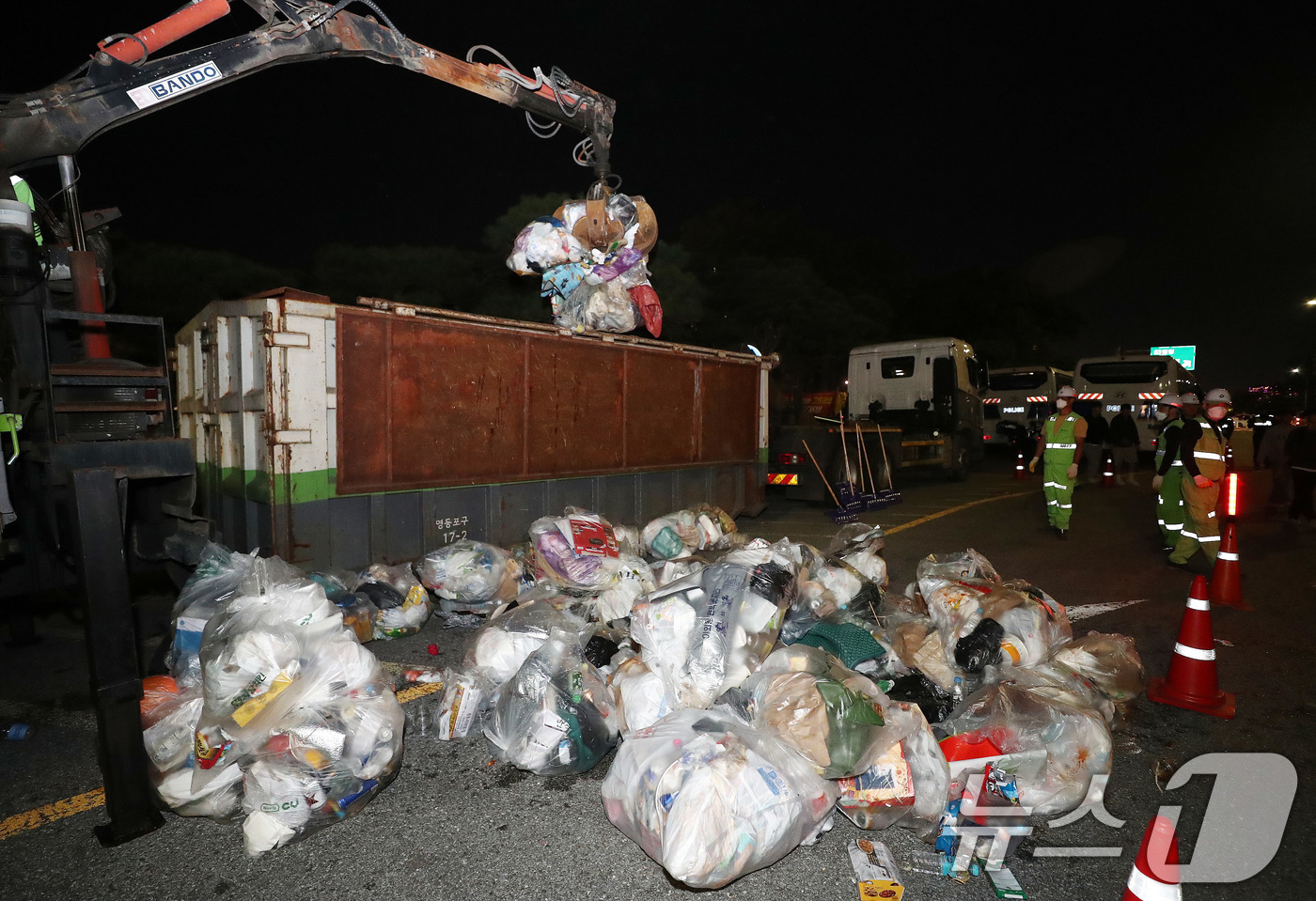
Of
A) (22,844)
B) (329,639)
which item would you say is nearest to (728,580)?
(329,639)

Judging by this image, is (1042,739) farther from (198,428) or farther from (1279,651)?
(198,428)

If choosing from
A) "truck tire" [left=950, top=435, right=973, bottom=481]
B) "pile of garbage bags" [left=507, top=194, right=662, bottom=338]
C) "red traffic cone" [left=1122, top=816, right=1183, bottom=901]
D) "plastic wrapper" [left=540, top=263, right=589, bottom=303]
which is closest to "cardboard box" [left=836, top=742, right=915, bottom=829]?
"red traffic cone" [left=1122, top=816, right=1183, bottom=901]

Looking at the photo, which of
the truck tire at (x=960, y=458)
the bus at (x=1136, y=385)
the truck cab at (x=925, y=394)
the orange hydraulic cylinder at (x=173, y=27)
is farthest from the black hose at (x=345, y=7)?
the bus at (x=1136, y=385)

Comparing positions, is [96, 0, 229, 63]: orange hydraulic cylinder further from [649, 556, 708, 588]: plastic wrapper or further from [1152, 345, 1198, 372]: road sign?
[1152, 345, 1198, 372]: road sign

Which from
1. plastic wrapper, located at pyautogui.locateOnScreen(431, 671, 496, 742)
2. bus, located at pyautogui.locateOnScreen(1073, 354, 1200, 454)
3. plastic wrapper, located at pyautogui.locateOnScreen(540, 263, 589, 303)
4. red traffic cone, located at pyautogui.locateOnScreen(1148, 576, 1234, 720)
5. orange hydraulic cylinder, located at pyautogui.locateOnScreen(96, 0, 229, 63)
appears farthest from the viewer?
bus, located at pyautogui.locateOnScreen(1073, 354, 1200, 454)

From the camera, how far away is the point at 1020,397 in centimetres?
2077

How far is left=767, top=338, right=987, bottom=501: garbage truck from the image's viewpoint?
9516mm

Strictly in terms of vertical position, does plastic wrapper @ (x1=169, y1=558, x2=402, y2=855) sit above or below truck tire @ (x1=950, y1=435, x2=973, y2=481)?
below

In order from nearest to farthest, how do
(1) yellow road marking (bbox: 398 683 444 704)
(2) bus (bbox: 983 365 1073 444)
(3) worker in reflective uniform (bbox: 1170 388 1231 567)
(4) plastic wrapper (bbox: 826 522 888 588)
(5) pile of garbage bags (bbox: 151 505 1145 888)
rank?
(5) pile of garbage bags (bbox: 151 505 1145 888) < (1) yellow road marking (bbox: 398 683 444 704) < (4) plastic wrapper (bbox: 826 522 888 588) < (3) worker in reflective uniform (bbox: 1170 388 1231 567) < (2) bus (bbox: 983 365 1073 444)

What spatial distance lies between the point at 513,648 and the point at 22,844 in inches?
68.6

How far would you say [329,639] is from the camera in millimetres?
2648

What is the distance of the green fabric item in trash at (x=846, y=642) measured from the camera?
3.06 meters

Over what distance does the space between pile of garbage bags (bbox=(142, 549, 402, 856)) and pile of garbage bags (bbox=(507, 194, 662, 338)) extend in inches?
131

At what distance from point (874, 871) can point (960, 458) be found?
12046 millimetres
